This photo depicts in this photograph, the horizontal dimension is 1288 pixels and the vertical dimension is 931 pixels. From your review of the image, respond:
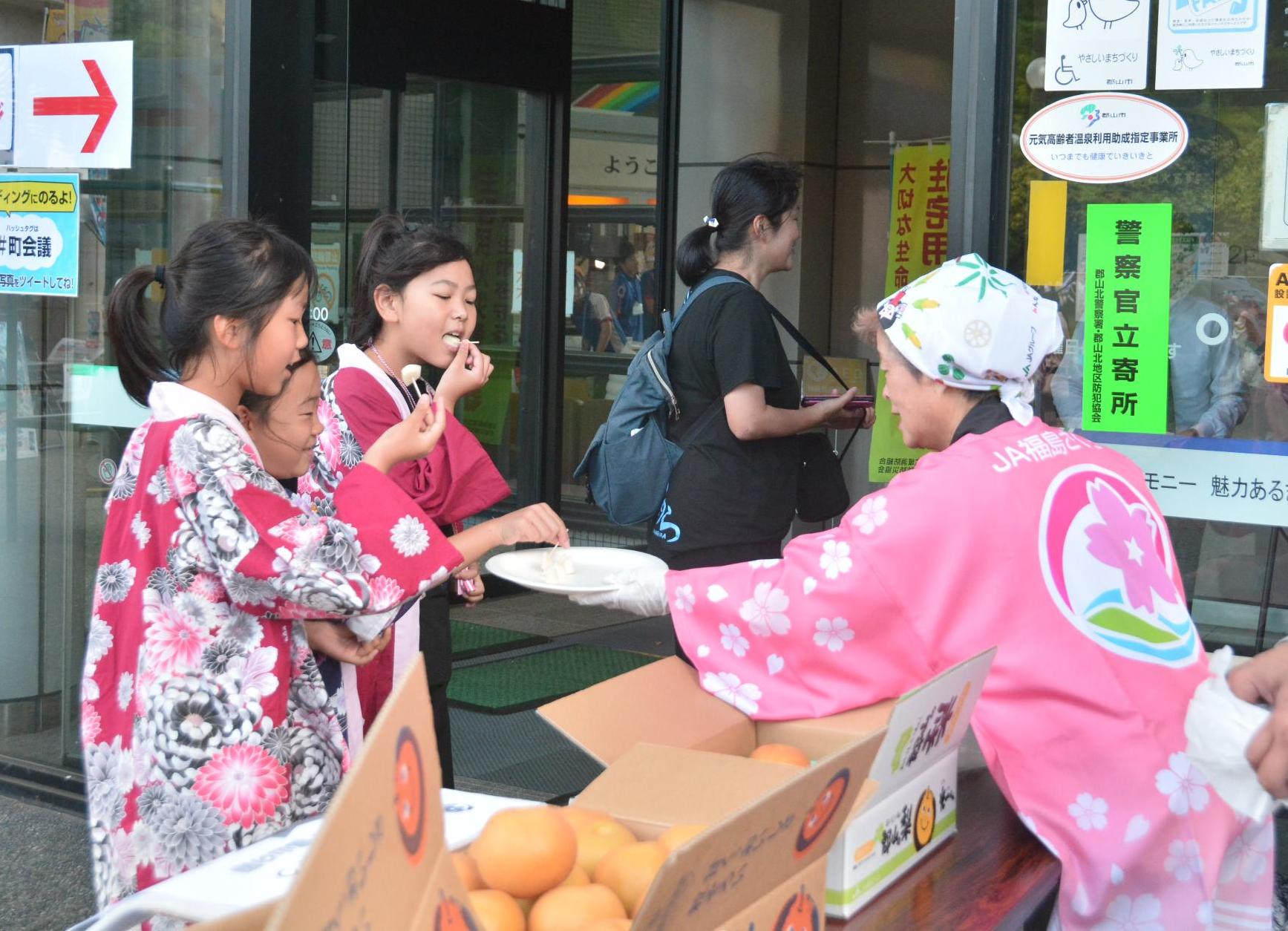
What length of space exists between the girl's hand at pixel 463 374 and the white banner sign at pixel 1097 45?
137 centimetres

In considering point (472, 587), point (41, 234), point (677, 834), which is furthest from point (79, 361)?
point (677, 834)

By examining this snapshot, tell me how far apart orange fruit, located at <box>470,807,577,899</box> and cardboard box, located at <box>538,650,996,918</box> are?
26 centimetres

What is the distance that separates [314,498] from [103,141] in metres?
2.02

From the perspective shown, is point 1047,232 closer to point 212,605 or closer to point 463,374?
point 463,374

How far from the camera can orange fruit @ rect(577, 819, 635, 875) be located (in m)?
1.44

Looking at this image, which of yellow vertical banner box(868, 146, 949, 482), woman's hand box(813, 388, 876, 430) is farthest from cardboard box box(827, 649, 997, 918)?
yellow vertical banner box(868, 146, 949, 482)

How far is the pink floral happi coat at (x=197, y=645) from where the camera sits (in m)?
1.94

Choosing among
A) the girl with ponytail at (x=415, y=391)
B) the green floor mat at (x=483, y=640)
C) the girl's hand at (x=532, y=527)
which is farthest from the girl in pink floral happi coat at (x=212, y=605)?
the green floor mat at (x=483, y=640)

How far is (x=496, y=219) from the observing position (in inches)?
254

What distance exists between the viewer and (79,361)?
414 centimetres

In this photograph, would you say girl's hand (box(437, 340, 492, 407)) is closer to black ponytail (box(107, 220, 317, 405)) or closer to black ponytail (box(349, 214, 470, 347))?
black ponytail (box(349, 214, 470, 347))

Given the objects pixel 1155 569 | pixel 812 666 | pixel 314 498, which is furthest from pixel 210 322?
pixel 1155 569

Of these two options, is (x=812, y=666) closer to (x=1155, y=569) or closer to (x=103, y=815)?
(x=1155, y=569)

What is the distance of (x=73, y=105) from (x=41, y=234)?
38cm
